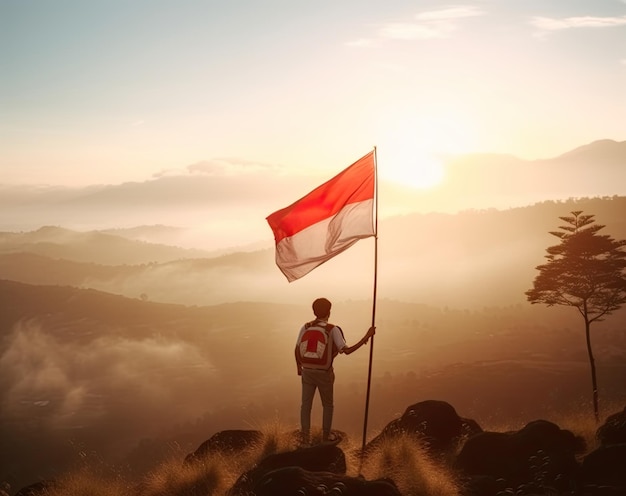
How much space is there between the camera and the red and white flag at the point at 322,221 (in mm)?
14180

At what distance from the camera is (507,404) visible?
121 metres

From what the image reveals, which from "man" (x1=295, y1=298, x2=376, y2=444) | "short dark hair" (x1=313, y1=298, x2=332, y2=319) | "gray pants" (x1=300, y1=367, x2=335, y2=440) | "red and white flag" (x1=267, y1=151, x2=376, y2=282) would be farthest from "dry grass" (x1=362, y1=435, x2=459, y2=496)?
"red and white flag" (x1=267, y1=151, x2=376, y2=282)

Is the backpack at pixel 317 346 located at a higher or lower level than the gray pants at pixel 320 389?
higher

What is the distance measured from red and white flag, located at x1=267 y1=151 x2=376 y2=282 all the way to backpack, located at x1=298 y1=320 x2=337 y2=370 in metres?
1.42

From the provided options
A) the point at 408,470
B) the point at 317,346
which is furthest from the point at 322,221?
the point at 408,470

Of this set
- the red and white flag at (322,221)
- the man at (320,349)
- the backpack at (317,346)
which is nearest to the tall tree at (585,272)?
the red and white flag at (322,221)

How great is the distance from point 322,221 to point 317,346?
110 inches

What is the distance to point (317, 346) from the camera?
43.3 ft

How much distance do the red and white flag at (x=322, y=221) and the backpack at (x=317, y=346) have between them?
4.66 feet

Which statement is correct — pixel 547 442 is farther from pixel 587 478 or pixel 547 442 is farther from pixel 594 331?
pixel 594 331

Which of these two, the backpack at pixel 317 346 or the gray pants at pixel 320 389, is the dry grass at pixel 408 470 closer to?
the gray pants at pixel 320 389

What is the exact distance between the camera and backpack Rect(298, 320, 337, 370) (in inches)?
519

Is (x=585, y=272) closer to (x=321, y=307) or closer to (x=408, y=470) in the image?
(x=408, y=470)

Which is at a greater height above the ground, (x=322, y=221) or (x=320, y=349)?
(x=322, y=221)
